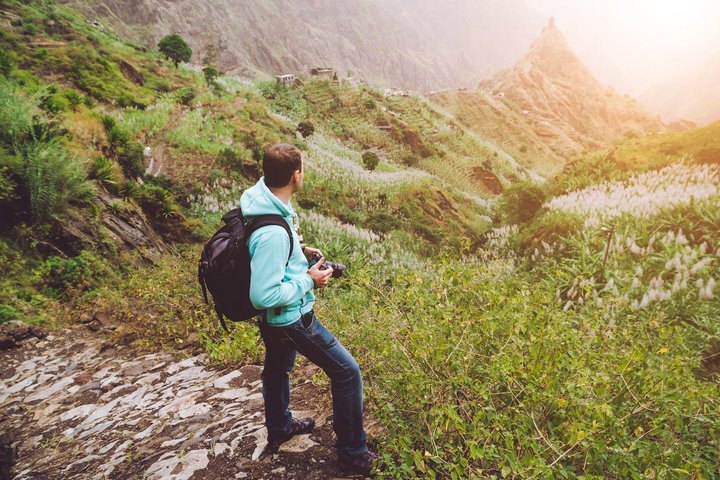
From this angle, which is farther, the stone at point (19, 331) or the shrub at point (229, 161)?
the shrub at point (229, 161)

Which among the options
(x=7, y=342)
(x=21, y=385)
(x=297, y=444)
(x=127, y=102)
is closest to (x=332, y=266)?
(x=297, y=444)

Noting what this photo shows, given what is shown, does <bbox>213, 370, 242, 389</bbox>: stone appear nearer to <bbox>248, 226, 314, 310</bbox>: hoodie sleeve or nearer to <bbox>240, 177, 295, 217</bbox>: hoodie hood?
<bbox>248, 226, 314, 310</bbox>: hoodie sleeve

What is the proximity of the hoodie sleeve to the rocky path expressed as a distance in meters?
1.39

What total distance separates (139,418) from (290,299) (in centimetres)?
292

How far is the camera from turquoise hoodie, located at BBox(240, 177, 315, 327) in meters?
2.03

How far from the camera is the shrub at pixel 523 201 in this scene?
10641 mm

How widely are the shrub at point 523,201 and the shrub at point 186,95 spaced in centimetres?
1645

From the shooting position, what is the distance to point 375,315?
406 centimetres

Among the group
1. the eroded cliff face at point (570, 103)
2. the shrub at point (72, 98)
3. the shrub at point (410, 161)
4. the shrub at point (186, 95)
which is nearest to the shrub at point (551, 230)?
the shrub at point (72, 98)

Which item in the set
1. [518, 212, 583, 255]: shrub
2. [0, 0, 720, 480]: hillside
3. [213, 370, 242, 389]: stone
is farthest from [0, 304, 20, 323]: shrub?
[518, 212, 583, 255]: shrub

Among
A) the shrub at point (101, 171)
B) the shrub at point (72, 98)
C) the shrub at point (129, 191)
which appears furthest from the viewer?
the shrub at point (72, 98)

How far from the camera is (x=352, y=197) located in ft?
48.7

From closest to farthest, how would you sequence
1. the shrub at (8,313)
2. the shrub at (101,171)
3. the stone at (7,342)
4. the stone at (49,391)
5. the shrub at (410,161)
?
the stone at (49,391) < the stone at (7,342) < the shrub at (8,313) < the shrub at (101,171) < the shrub at (410,161)

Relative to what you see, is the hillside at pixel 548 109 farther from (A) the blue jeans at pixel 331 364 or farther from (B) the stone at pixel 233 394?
(A) the blue jeans at pixel 331 364
